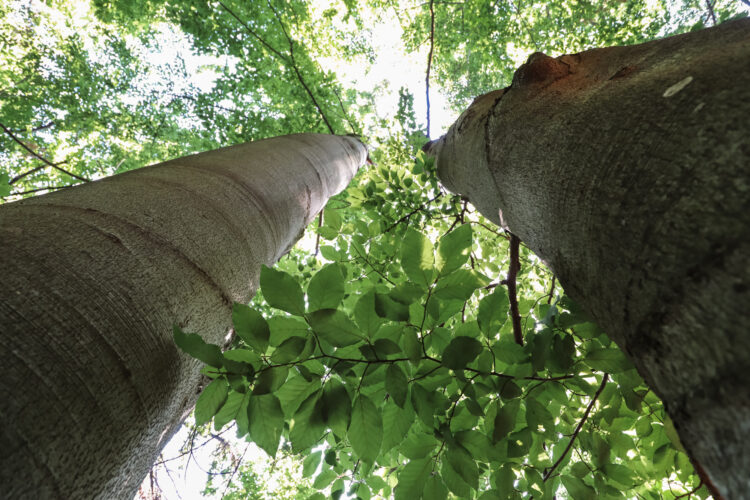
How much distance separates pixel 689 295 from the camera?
331 millimetres

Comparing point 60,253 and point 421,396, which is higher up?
point 60,253

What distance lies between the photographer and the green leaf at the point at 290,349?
77cm

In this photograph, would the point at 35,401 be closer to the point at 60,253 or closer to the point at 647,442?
the point at 60,253

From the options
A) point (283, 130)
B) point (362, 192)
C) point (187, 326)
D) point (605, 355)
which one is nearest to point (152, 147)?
point (283, 130)

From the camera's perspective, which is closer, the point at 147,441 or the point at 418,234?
the point at 147,441

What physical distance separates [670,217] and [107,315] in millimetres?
737

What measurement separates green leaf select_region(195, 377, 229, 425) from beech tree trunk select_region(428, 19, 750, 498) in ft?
2.46

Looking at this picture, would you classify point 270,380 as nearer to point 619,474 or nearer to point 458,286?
point 458,286

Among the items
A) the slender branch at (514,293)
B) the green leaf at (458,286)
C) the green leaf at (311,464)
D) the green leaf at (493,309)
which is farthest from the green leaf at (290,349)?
the green leaf at (311,464)

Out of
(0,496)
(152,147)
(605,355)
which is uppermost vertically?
(152,147)

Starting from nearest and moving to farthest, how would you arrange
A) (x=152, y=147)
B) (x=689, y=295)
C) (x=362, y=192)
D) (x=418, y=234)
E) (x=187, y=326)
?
(x=689, y=295) → (x=187, y=326) → (x=418, y=234) → (x=362, y=192) → (x=152, y=147)

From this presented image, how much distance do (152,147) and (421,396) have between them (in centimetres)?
688

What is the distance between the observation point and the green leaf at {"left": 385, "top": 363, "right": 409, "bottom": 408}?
0.82m

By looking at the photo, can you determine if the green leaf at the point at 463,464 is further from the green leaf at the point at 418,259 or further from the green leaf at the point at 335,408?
the green leaf at the point at 418,259
